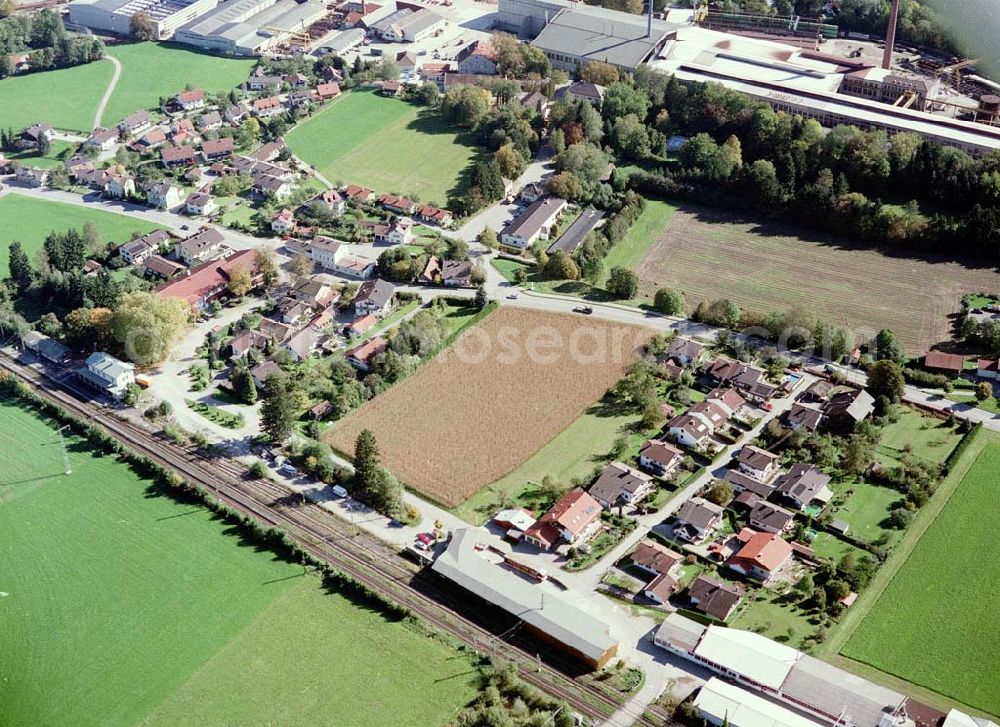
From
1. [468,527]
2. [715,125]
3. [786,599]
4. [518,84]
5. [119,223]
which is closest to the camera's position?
[786,599]

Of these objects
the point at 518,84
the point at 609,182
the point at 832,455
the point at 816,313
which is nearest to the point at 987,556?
the point at 832,455

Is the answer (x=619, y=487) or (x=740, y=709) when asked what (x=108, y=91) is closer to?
(x=619, y=487)

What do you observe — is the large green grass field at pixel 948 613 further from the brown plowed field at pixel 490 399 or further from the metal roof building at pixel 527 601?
the brown plowed field at pixel 490 399

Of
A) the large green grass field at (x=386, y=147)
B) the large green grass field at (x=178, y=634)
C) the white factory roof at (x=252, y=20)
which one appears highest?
the white factory roof at (x=252, y=20)

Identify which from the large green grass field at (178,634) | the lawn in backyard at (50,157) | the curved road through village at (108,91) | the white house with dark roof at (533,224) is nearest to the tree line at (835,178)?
the white house with dark roof at (533,224)

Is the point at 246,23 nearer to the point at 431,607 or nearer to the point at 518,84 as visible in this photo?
the point at 518,84

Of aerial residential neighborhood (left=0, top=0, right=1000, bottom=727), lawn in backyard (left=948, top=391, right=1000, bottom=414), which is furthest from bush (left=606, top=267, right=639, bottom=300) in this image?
lawn in backyard (left=948, top=391, right=1000, bottom=414)

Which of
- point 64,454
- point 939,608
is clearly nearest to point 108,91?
point 64,454
